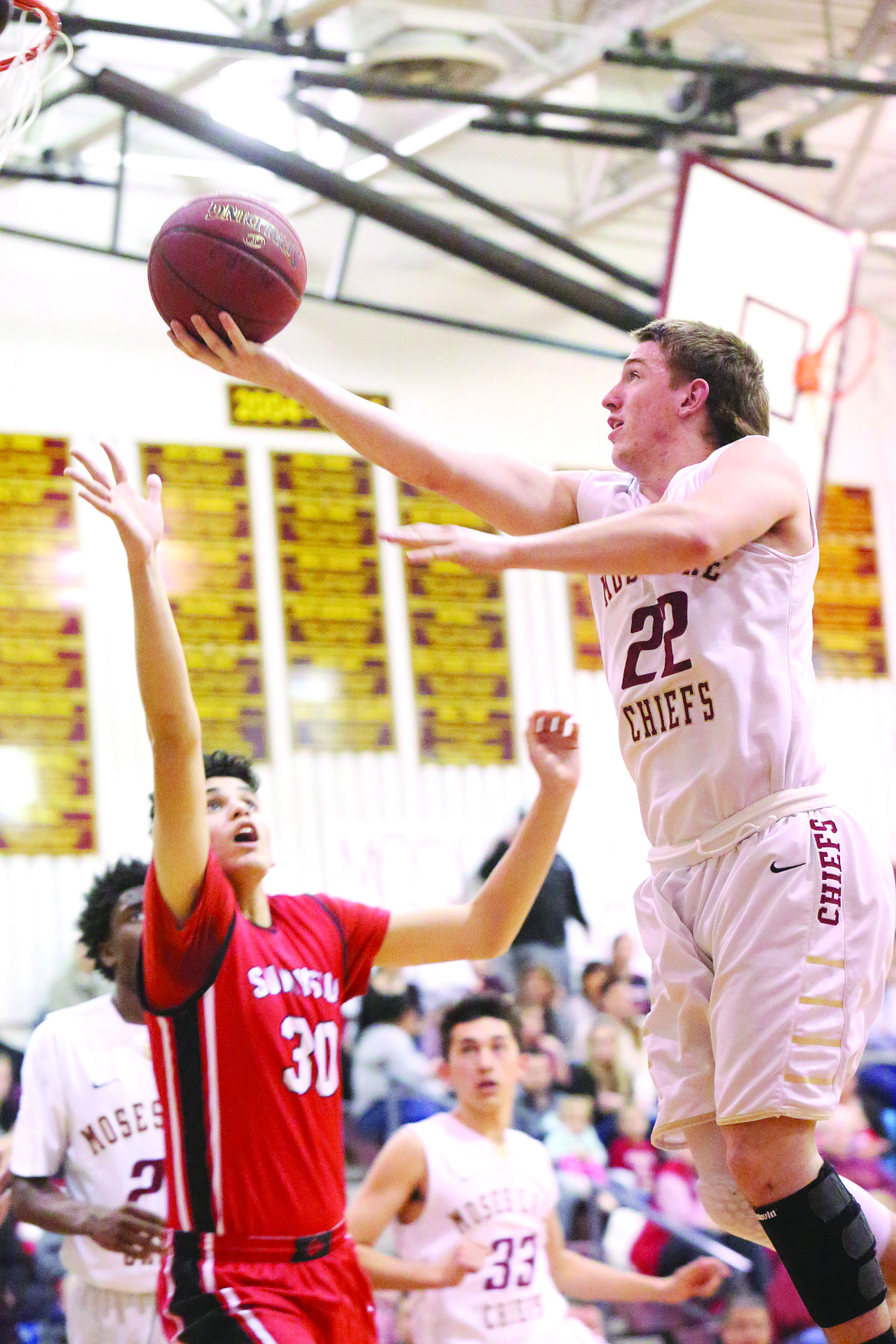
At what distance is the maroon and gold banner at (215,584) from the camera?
451 inches

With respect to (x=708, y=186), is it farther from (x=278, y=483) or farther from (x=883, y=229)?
(x=883, y=229)

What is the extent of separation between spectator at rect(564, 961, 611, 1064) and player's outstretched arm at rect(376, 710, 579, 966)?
5.64m

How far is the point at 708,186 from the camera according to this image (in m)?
8.42

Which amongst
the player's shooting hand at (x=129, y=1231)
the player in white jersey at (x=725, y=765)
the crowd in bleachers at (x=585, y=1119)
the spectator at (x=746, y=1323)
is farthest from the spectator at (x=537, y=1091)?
the player in white jersey at (x=725, y=765)

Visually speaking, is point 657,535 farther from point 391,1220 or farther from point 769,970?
point 391,1220

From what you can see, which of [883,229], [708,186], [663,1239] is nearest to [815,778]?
[663,1239]

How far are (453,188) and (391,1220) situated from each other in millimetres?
6957

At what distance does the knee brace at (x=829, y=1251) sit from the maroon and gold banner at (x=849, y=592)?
11.1 meters

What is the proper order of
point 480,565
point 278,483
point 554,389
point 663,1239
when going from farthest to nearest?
point 554,389
point 278,483
point 663,1239
point 480,565

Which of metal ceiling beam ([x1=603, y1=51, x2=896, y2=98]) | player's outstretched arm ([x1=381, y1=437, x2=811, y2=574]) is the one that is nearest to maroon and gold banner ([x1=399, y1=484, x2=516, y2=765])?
metal ceiling beam ([x1=603, y1=51, x2=896, y2=98])

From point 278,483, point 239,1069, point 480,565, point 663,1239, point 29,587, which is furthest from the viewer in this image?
point 278,483

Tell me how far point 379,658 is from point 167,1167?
8610 millimetres

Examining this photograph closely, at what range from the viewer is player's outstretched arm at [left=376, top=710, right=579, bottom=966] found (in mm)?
4012

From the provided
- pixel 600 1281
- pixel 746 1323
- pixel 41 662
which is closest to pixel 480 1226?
pixel 600 1281
